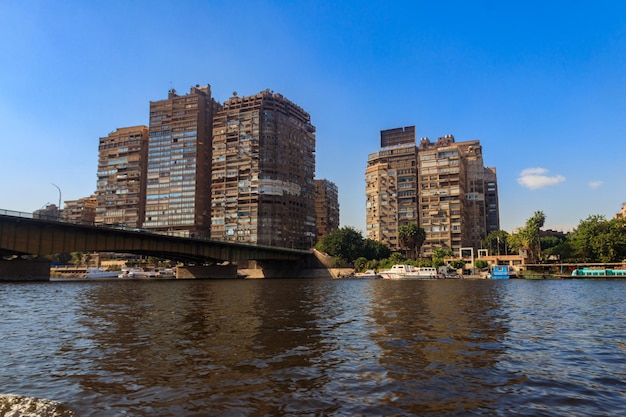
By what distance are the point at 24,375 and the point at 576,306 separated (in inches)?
1541

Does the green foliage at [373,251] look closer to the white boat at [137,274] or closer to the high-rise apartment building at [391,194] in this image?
the high-rise apartment building at [391,194]

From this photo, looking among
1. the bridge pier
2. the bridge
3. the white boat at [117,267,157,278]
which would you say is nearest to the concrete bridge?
the bridge

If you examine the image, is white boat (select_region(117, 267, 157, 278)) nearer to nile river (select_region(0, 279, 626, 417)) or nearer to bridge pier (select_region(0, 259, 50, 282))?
bridge pier (select_region(0, 259, 50, 282))

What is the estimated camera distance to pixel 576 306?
120ft

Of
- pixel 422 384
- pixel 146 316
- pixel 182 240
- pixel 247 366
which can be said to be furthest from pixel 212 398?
pixel 182 240

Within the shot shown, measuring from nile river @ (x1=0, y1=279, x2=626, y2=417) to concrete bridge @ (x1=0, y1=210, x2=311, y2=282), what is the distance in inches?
1770

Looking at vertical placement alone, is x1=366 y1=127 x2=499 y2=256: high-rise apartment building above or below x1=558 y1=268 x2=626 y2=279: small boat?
above

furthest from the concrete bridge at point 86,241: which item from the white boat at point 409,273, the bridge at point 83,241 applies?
the white boat at point 409,273

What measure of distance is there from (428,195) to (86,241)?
133911 mm

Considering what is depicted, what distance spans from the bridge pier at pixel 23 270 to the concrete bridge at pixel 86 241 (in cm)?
306

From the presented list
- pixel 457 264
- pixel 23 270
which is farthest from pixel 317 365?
pixel 457 264

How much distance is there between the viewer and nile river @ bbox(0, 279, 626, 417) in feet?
34.5

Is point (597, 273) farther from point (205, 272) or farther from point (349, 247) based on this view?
point (205, 272)

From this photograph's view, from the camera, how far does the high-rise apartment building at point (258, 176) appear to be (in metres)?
174
